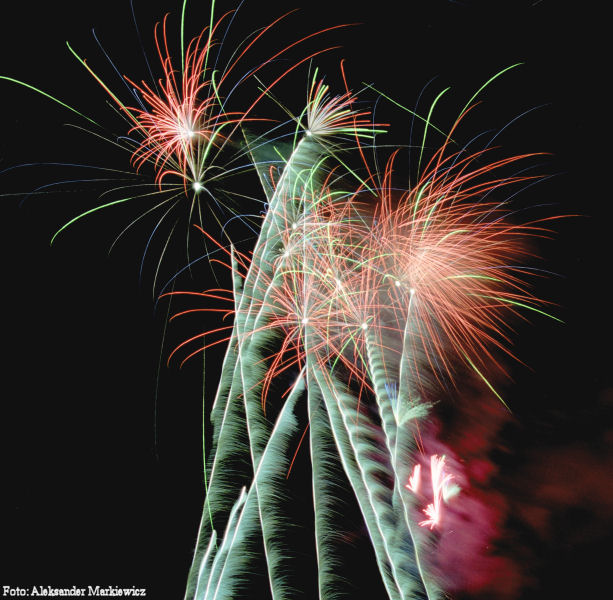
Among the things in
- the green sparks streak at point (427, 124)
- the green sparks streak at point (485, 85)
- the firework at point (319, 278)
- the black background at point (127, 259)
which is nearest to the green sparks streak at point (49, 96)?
the black background at point (127, 259)

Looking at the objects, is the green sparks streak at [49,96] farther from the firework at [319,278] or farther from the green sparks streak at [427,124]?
the green sparks streak at [427,124]

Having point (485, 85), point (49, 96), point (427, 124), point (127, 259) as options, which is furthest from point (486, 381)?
point (49, 96)

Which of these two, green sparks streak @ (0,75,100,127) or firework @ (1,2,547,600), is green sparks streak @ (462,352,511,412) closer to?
firework @ (1,2,547,600)

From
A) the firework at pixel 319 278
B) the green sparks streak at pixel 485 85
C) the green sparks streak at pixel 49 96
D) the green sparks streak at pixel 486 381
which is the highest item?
the green sparks streak at pixel 49 96

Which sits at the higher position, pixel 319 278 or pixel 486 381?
pixel 319 278

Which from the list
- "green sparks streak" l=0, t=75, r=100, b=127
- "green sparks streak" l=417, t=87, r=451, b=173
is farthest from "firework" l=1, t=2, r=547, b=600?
"green sparks streak" l=0, t=75, r=100, b=127

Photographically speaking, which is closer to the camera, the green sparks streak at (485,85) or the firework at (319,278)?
the firework at (319,278)

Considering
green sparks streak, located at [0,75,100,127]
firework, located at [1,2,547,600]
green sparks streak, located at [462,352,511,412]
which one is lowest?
green sparks streak, located at [462,352,511,412]

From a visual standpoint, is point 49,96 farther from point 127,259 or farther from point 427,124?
point 427,124
